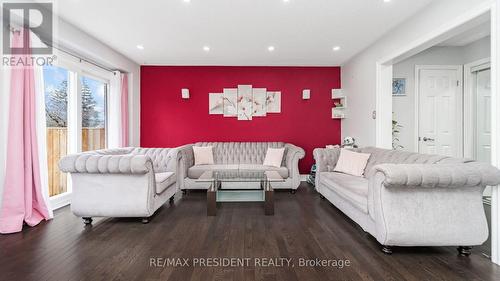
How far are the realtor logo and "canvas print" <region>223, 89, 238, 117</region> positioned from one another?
324cm

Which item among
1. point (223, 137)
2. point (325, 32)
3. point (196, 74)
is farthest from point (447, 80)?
point (196, 74)

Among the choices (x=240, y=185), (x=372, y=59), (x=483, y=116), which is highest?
(x=372, y=59)

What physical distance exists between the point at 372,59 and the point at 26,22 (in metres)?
5.04

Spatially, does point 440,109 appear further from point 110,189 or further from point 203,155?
point 110,189

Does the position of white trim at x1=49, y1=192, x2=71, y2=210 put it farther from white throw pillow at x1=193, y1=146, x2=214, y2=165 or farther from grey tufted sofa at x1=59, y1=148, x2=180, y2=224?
white throw pillow at x1=193, y1=146, x2=214, y2=165

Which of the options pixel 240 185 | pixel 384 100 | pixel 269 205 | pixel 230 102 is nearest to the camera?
pixel 269 205

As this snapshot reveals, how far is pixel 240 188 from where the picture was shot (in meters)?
3.90

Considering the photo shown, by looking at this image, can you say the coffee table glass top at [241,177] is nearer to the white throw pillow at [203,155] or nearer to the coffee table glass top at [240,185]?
the coffee table glass top at [240,185]

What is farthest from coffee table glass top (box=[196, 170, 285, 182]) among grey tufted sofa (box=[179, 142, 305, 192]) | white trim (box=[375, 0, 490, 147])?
white trim (box=[375, 0, 490, 147])

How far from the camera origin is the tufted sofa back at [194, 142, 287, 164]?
5.33m

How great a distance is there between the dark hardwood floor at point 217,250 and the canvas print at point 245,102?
109 inches

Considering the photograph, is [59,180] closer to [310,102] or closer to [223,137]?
[223,137]

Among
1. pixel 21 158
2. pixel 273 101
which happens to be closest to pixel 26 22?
pixel 21 158

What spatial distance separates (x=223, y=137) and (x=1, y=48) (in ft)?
12.5
